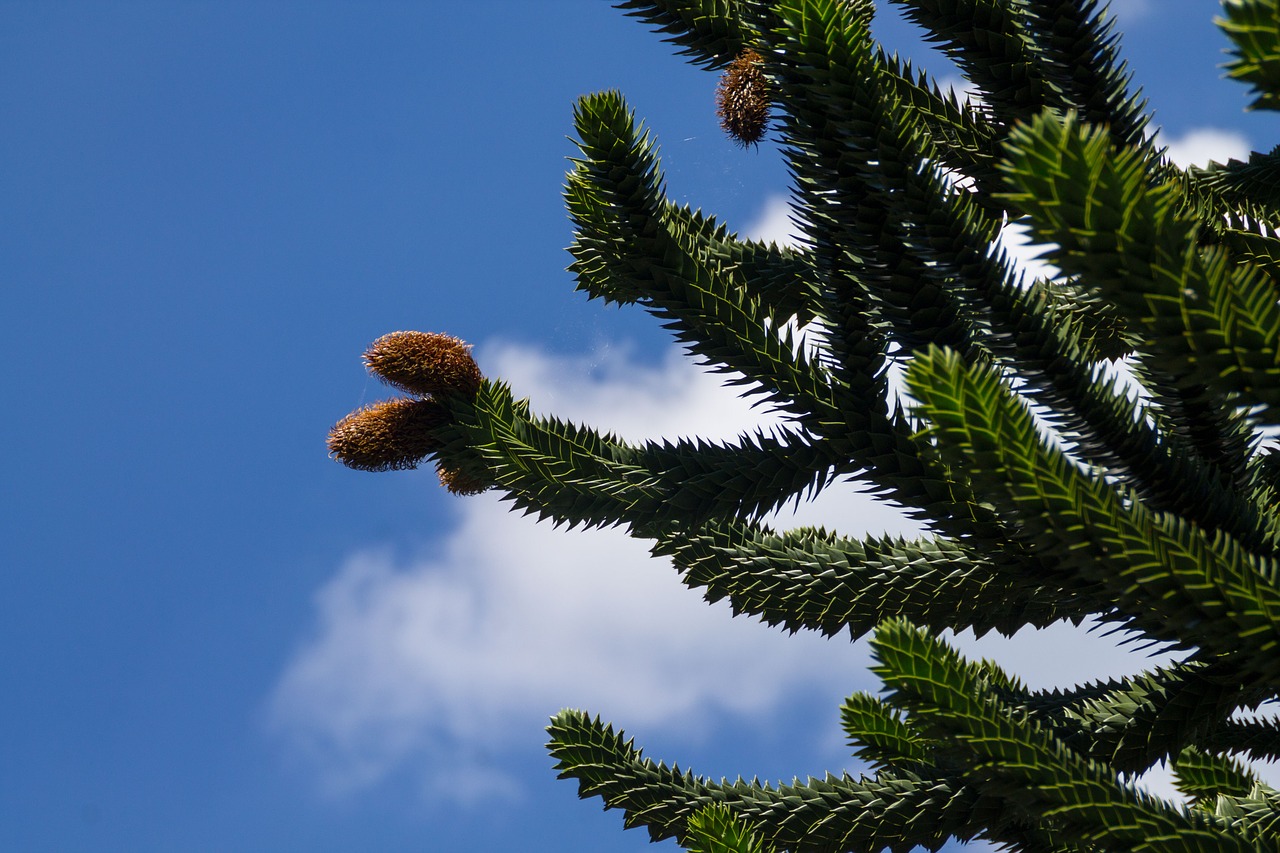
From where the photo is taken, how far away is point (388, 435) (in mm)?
3059

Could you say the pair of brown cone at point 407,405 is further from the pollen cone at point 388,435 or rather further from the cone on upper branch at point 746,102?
the cone on upper branch at point 746,102

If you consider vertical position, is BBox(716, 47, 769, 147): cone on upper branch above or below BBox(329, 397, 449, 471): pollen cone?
above

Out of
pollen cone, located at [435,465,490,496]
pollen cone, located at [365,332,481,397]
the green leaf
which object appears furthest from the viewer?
pollen cone, located at [435,465,490,496]

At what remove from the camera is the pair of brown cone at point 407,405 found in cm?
304

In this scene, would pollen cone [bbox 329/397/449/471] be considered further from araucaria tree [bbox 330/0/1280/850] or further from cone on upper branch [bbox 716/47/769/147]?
cone on upper branch [bbox 716/47/769/147]

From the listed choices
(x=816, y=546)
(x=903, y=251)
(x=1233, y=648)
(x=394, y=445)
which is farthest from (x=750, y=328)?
(x=1233, y=648)

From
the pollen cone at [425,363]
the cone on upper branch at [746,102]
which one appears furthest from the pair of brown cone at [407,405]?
the cone on upper branch at [746,102]

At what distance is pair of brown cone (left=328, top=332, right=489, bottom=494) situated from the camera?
3.04 metres

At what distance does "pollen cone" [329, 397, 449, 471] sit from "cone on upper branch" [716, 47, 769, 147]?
1.19m

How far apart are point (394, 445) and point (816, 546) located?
1.26m

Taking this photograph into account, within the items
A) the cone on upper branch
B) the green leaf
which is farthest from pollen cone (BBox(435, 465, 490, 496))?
the green leaf

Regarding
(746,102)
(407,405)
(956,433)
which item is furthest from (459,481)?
(956,433)

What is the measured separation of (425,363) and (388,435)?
8.9 inches

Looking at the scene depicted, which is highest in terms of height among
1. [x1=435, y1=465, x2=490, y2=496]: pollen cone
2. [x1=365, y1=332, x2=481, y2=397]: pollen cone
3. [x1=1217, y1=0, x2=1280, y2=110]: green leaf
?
[x1=365, y1=332, x2=481, y2=397]: pollen cone
